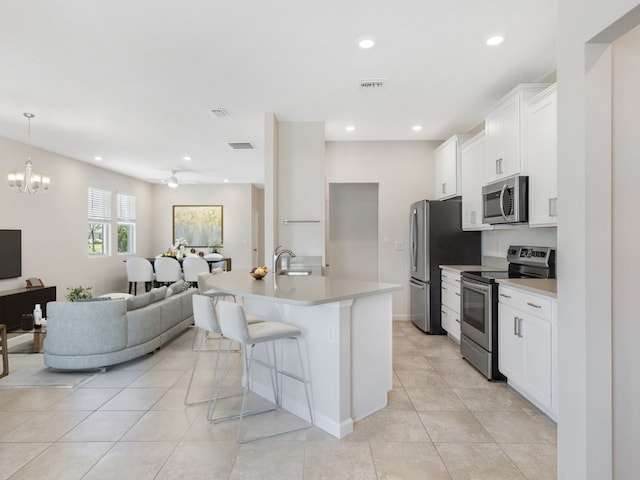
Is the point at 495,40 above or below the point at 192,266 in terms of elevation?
above

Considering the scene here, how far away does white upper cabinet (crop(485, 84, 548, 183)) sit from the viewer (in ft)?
→ 10.6

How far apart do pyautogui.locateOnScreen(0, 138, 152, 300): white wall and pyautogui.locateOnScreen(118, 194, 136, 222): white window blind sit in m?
0.30

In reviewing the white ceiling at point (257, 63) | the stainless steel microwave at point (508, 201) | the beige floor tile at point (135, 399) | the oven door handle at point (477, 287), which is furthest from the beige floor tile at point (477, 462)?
the white ceiling at point (257, 63)

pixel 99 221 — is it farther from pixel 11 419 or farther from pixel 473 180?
pixel 473 180

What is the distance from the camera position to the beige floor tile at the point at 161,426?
235cm

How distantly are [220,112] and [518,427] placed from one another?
13.7 feet

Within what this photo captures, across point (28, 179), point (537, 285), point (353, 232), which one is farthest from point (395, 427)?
point (28, 179)

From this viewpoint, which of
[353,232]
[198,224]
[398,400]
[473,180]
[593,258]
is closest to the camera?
[593,258]

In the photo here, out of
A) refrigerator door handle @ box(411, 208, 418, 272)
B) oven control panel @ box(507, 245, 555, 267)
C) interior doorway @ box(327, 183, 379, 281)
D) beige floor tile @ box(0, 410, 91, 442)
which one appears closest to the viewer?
beige floor tile @ box(0, 410, 91, 442)

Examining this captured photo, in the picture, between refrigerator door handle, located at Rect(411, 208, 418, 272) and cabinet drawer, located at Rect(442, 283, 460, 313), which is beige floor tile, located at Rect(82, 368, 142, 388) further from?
refrigerator door handle, located at Rect(411, 208, 418, 272)

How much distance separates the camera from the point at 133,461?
211 centimetres

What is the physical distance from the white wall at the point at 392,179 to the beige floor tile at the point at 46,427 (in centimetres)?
405

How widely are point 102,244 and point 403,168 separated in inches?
253

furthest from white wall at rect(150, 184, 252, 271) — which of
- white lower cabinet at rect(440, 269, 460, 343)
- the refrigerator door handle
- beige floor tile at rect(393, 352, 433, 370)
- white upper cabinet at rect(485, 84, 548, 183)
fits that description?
white upper cabinet at rect(485, 84, 548, 183)
